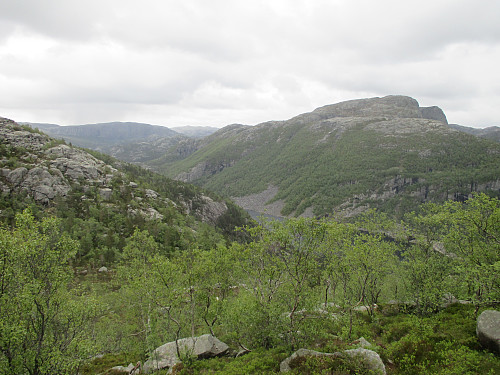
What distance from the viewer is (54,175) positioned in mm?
96000

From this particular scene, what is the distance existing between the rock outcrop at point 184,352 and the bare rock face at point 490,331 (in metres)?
21.0

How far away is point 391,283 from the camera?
46.9m

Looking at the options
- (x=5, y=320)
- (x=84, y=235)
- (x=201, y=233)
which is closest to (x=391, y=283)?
(x=5, y=320)

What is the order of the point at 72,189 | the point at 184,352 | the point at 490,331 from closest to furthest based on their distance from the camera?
the point at 490,331
the point at 184,352
the point at 72,189

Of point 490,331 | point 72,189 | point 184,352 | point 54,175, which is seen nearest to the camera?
point 490,331

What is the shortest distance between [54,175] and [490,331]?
120 meters

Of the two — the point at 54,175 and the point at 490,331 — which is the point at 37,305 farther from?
the point at 54,175

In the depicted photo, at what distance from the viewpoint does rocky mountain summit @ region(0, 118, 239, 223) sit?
88231 mm

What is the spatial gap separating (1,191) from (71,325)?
90.7 meters

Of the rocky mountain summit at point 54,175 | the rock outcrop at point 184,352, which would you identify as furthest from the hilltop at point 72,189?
the rock outcrop at point 184,352

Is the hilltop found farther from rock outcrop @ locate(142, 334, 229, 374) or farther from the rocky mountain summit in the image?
rock outcrop @ locate(142, 334, 229, 374)

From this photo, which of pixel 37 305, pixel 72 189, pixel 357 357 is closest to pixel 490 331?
pixel 357 357

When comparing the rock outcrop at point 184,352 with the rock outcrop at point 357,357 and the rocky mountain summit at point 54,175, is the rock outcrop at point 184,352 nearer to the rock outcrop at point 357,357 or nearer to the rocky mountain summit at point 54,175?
the rock outcrop at point 357,357

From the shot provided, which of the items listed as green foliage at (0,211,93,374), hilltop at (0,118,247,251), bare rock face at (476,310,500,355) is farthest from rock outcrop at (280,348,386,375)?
hilltop at (0,118,247,251)
